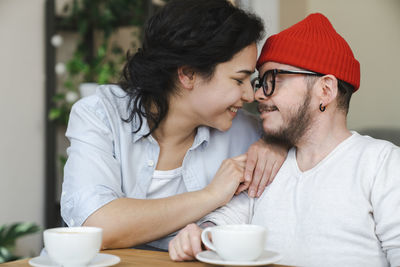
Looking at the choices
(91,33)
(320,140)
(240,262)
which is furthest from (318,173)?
(91,33)

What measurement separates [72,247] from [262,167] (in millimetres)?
710

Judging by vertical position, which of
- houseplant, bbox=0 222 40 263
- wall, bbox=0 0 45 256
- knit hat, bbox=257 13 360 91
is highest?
knit hat, bbox=257 13 360 91

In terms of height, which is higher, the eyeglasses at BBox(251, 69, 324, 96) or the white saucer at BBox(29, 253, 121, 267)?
the eyeglasses at BBox(251, 69, 324, 96)

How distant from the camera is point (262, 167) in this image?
145 cm

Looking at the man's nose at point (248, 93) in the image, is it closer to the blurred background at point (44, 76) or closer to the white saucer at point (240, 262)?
the white saucer at point (240, 262)

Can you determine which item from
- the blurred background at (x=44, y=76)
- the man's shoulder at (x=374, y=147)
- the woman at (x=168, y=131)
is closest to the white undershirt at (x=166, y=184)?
the woman at (x=168, y=131)

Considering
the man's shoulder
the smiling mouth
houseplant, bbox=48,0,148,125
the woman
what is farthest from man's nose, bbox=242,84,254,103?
houseplant, bbox=48,0,148,125

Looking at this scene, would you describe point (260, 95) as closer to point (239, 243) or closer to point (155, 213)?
point (155, 213)

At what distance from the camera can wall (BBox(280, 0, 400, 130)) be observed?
187 centimetres

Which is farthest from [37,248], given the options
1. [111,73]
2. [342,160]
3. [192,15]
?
[342,160]

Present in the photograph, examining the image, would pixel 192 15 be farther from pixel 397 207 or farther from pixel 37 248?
pixel 37 248

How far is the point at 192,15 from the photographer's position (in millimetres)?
1583

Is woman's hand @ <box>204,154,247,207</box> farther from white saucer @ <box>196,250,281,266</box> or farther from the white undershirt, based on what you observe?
white saucer @ <box>196,250,281,266</box>

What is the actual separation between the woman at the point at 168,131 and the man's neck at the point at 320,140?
9 cm
